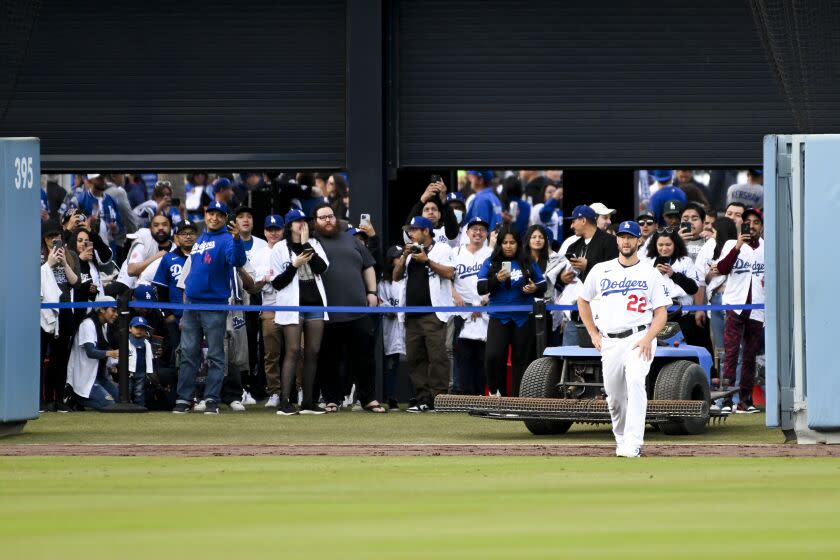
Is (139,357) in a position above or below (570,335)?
below

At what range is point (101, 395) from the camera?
20.2 meters

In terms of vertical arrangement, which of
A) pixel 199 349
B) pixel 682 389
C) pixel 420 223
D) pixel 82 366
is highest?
pixel 420 223

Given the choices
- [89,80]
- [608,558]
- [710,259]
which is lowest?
[608,558]

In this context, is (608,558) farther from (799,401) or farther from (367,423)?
(367,423)

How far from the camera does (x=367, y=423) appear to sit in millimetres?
18359

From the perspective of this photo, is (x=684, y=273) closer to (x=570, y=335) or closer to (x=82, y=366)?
(x=570, y=335)

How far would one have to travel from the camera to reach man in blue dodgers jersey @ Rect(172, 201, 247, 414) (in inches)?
770

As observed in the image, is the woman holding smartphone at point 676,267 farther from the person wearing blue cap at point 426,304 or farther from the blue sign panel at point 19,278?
the blue sign panel at point 19,278

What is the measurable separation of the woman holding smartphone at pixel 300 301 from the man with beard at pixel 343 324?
20cm

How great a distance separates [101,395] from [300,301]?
107 inches

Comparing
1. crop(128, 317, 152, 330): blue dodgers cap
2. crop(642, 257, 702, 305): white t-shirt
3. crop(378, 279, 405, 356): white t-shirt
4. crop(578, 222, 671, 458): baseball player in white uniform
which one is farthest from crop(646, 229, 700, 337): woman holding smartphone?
crop(128, 317, 152, 330): blue dodgers cap

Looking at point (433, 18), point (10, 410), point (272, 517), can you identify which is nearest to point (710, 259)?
point (433, 18)

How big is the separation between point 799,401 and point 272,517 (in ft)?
22.1

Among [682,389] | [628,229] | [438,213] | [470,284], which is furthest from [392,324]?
[628,229]
